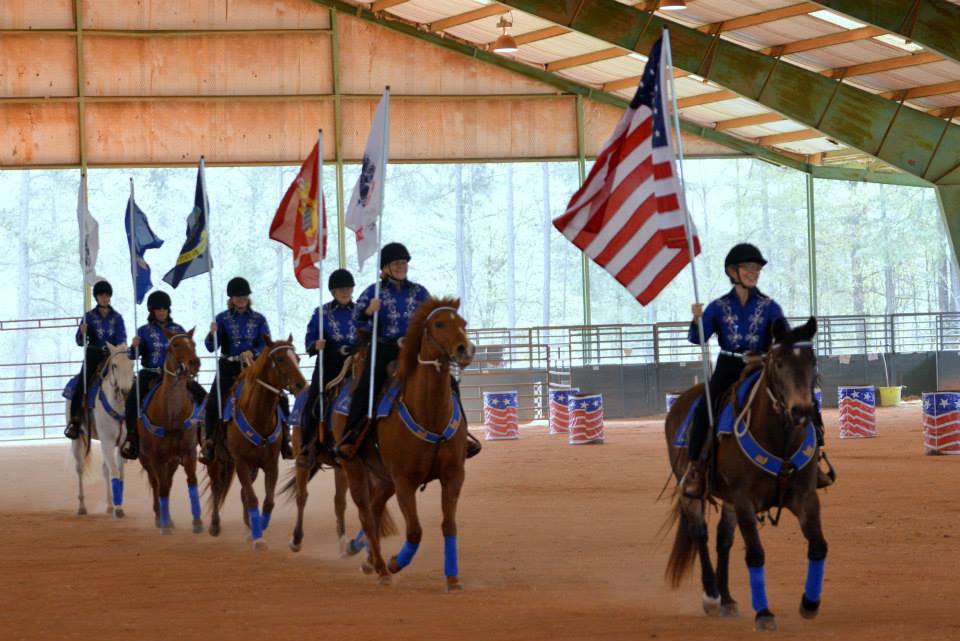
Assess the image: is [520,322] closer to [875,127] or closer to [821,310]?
[821,310]

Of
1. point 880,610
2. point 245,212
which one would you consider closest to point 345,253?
point 245,212

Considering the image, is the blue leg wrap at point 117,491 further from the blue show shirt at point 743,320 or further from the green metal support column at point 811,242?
the green metal support column at point 811,242

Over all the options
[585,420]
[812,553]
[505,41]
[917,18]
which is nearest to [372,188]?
[812,553]

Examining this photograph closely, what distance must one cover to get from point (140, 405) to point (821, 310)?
23.4m

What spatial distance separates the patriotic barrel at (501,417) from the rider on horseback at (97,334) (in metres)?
9.19

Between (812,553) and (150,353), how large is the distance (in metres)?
7.76

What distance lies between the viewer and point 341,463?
8953mm

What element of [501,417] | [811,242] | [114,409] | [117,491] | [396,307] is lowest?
[501,417]

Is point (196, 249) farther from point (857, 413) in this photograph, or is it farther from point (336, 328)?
point (857, 413)

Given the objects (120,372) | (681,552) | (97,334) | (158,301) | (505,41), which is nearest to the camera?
(681,552)

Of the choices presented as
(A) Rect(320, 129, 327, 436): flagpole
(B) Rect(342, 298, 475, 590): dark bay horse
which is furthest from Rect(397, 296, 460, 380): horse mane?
(A) Rect(320, 129, 327, 436): flagpole

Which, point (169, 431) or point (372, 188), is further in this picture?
point (169, 431)

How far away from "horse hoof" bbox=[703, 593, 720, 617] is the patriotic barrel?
14.6m

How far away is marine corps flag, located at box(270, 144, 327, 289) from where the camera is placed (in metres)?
10.5
